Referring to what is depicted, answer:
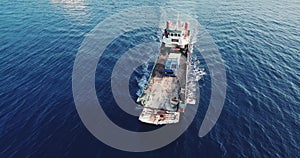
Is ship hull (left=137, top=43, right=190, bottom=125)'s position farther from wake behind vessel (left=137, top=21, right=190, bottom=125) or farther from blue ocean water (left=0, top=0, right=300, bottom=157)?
blue ocean water (left=0, top=0, right=300, bottom=157)

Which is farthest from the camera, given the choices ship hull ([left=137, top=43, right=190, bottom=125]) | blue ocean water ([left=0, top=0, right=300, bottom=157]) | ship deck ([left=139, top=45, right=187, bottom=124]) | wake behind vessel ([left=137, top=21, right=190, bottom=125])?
wake behind vessel ([left=137, top=21, right=190, bottom=125])

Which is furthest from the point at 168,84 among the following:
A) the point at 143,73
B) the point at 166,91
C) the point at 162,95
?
the point at 143,73

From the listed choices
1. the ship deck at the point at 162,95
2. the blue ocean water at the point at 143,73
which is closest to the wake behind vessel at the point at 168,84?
the ship deck at the point at 162,95

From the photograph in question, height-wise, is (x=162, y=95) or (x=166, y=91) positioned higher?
(x=166, y=91)

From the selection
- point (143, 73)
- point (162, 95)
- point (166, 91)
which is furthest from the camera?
point (143, 73)

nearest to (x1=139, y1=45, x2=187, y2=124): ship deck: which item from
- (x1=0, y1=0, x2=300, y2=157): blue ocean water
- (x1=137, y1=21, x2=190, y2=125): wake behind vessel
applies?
(x1=137, y1=21, x2=190, y2=125): wake behind vessel

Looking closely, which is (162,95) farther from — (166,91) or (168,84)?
(168,84)

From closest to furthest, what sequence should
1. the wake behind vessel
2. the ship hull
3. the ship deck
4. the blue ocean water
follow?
1. the blue ocean water
2. the ship deck
3. the ship hull
4. the wake behind vessel
